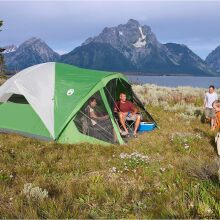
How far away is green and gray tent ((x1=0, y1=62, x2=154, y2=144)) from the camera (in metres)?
11.2

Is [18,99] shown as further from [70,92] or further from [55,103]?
[70,92]

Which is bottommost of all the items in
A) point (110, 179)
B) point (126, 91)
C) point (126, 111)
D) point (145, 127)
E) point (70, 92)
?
point (110, 179)

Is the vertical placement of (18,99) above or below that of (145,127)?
above

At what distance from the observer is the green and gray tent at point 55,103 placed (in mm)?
11219

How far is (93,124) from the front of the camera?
37.4 ft

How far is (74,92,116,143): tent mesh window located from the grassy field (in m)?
0.63

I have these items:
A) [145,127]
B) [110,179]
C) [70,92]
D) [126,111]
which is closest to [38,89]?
[70,92]

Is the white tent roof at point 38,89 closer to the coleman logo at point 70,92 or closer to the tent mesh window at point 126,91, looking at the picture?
the coleman logo at point 70,92

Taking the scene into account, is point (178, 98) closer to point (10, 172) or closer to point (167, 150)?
point (167, 150)

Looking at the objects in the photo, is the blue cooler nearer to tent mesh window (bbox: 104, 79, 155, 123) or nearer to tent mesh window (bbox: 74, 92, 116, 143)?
tent mesh window (bbox: 104, 79, 155, 123)

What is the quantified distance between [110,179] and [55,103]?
14.9ft

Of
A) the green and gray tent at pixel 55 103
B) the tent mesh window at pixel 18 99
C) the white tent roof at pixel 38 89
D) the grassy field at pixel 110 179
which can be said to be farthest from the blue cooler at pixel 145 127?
the tent mesh window at pixel 18 99

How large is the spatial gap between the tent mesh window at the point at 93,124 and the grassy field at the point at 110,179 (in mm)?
626

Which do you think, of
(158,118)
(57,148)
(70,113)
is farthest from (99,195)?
(158,118)
